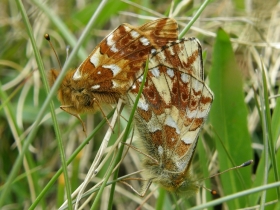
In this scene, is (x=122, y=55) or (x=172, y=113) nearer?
(x=172, y=113)

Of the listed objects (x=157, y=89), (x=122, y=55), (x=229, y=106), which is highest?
(x=122, y=55)

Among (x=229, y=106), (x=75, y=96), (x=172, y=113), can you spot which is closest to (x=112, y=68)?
(x=75, y=96)

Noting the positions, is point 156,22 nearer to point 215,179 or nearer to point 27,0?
point 215,179

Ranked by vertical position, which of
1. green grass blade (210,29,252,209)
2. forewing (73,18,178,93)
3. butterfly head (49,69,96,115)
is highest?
forewing (73,18,178,93)

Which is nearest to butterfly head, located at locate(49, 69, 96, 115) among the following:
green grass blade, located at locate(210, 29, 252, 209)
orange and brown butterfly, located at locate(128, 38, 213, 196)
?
orange and brown butterfly, located at locate(128, 38, 213, 196)

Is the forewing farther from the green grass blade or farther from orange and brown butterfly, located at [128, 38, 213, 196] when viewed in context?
the green grass blade

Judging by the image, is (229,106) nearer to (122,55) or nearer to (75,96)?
(122,55)

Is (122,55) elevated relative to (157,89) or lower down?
elevated

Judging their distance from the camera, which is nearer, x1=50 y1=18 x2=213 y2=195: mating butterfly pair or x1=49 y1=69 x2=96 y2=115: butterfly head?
x1=50 y1=18 x2=213 y2=195: mating butterfly pair
